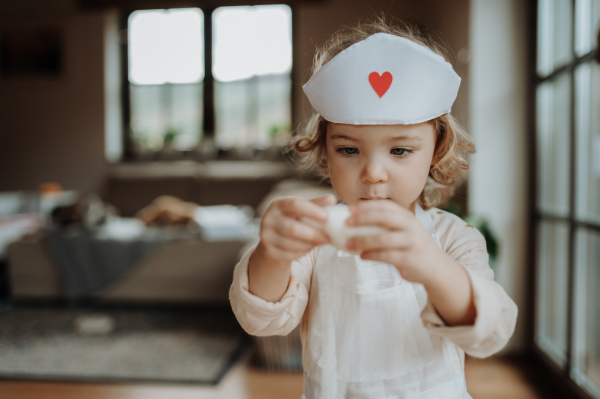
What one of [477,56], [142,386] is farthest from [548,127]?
[142,386]

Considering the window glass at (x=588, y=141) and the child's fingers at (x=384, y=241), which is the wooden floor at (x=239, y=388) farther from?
the child's fingers at (x=384, y=241)

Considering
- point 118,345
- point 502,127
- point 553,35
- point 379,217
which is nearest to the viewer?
point 379,217

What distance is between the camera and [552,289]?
6.23ft

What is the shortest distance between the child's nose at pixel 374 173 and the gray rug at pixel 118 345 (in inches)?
61.2

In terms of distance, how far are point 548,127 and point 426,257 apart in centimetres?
171

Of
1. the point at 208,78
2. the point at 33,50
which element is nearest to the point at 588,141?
the point at 208,78

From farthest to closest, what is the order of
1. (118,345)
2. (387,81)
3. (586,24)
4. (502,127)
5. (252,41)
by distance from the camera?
(252,41) → (118,345) → (502,127) → (586,24) → (387,81)

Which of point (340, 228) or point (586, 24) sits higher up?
point (586, 24)

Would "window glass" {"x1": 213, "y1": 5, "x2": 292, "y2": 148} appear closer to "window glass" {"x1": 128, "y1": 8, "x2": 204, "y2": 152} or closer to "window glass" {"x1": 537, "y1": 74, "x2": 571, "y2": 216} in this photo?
"window glass" {"x1": 128, "y1": 8, "x2": 204, "y2": 152}

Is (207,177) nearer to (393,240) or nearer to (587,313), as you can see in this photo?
(587,313)

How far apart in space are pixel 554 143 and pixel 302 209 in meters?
1.71

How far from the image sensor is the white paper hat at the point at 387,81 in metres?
0.58

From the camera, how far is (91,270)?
9.15ft

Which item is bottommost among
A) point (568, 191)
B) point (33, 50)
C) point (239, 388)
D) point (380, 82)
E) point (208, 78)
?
point (239, 388)
